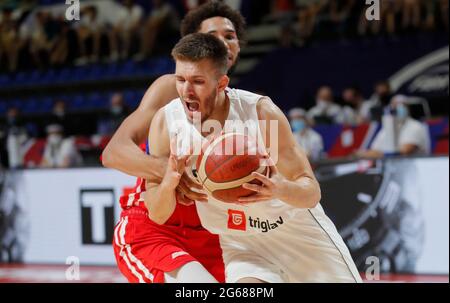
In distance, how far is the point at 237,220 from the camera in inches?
144

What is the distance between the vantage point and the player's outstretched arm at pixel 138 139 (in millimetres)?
3648

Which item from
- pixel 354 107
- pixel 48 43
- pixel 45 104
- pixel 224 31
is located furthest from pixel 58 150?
pixel 224 31

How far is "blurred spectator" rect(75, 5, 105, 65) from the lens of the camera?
14.6 metres

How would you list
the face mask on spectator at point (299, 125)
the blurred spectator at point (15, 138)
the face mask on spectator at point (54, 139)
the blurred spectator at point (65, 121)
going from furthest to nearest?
the blurred spectator at point (65, 121) < the face mask on spectator at point (54, 139) < the blurred spectator at point (15, 138) < the face mask on spectator at point (299, 125)

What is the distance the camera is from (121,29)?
14570mm

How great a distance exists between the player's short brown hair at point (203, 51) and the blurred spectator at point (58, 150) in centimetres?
707

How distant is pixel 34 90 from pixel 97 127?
3.39m

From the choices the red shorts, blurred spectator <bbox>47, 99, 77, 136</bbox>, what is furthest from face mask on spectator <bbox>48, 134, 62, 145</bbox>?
the red shorts

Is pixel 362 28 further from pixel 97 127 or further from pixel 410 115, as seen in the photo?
pixel 97 127

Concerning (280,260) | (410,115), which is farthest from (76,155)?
(280,260)

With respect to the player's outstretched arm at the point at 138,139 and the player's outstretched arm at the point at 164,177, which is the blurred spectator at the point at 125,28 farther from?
the player's outstretched arm at the point at 164,177

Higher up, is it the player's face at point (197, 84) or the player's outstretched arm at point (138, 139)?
the player's face at point (197, 84)

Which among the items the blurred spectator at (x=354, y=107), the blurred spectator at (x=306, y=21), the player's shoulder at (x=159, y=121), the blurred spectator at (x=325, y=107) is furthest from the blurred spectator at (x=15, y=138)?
the player's shoulder at (x=159, y=121)

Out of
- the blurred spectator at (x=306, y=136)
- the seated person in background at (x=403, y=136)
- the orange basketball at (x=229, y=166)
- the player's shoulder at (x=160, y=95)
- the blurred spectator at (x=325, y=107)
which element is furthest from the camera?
the blurred spectator at (x=325, y=107)
